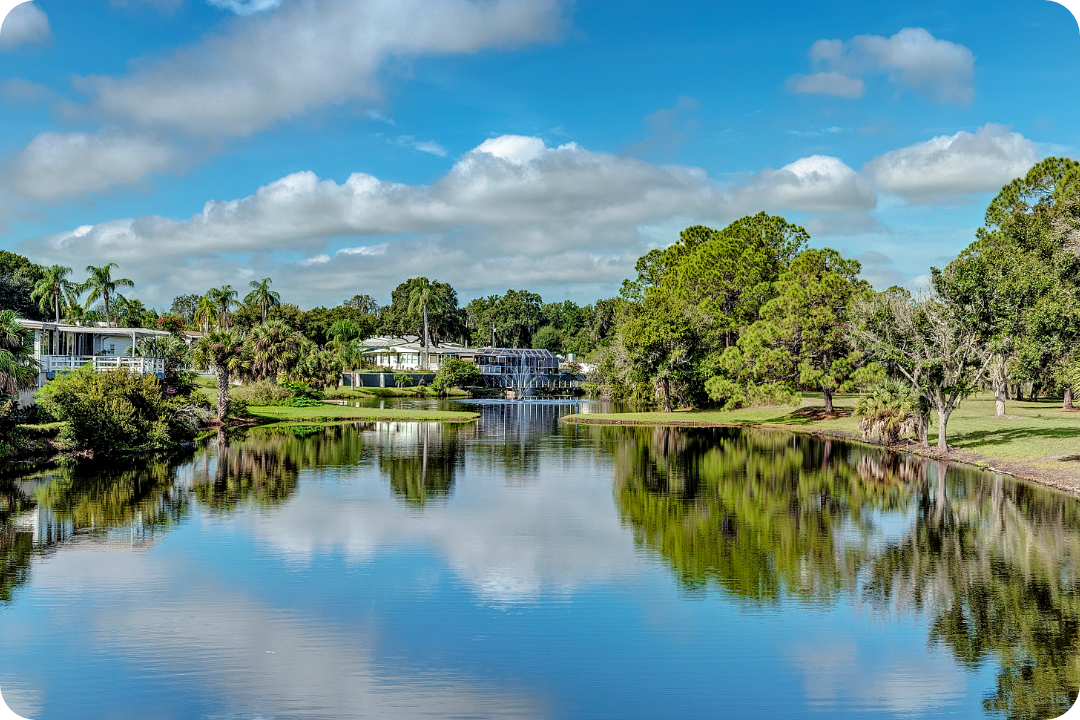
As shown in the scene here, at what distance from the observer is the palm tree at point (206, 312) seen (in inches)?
4479

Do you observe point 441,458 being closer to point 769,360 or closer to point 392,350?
point 769,360

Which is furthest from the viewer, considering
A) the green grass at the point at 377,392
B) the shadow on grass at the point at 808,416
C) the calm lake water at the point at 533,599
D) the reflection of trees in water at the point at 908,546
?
the green grass at the point at 377,392

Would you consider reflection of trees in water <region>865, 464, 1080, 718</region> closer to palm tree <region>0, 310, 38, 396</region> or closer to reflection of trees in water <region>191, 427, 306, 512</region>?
reflection of trees in water <region>191, 427, 306, 512</region>

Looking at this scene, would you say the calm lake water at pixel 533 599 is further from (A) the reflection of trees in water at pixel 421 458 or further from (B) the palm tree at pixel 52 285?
(B) the palm tree at pixel 52 285

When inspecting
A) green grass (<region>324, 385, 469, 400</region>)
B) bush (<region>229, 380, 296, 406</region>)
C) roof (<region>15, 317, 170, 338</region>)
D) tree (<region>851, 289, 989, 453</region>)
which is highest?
roof (<region>15, 317, 170, 338</region>)

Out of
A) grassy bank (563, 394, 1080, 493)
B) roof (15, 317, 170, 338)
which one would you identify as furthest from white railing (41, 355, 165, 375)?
grassy bank (563, 394, 1080, 493)

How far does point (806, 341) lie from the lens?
60.6 m

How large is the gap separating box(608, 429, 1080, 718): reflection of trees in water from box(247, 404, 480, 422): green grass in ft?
103

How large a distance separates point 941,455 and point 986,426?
463 inches

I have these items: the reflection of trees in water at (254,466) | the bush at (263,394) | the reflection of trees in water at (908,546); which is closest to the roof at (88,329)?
the reflection of trees in water at (254,466)

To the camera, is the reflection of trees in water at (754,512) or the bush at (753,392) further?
the bush at (753,392)

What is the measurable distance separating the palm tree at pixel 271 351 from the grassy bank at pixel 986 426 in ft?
74.5

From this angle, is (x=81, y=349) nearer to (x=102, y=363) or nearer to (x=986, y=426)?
(x=102, y=363)

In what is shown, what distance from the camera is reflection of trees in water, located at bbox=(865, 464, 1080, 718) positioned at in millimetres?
12898
